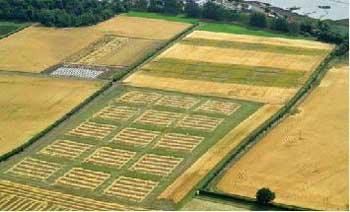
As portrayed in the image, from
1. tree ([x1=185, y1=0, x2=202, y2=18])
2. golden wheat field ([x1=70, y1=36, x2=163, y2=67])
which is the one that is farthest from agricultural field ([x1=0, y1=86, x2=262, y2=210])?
tree ([x1=185, y1=0, x2=202, y2=18])

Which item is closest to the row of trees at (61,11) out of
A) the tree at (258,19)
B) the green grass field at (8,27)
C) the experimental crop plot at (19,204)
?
the green grass field at (8,27)

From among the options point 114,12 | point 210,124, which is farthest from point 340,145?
point 114,12

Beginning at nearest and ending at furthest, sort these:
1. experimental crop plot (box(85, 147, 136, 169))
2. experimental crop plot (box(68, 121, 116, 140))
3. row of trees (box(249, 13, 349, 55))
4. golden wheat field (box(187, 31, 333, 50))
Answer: experimental crop plot (box(85, 147, 136, 169)) < experimental crop plot (box(68, 121, 116, 140)) < row of trees (box(249, 13, 349, 55)) < golden wheat field (box(187, 31, 333, 50))

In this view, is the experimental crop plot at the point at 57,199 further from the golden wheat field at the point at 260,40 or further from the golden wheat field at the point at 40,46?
the golden wheat field at the point at 260,40

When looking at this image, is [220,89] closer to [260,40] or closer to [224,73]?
[224,73]

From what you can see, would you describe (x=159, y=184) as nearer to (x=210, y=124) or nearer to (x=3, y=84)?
(x=210, y=124)

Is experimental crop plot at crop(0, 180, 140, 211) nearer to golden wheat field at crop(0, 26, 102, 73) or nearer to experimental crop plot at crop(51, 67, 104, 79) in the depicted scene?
experimental crop plot at crop(51, 67, 104, 79)
